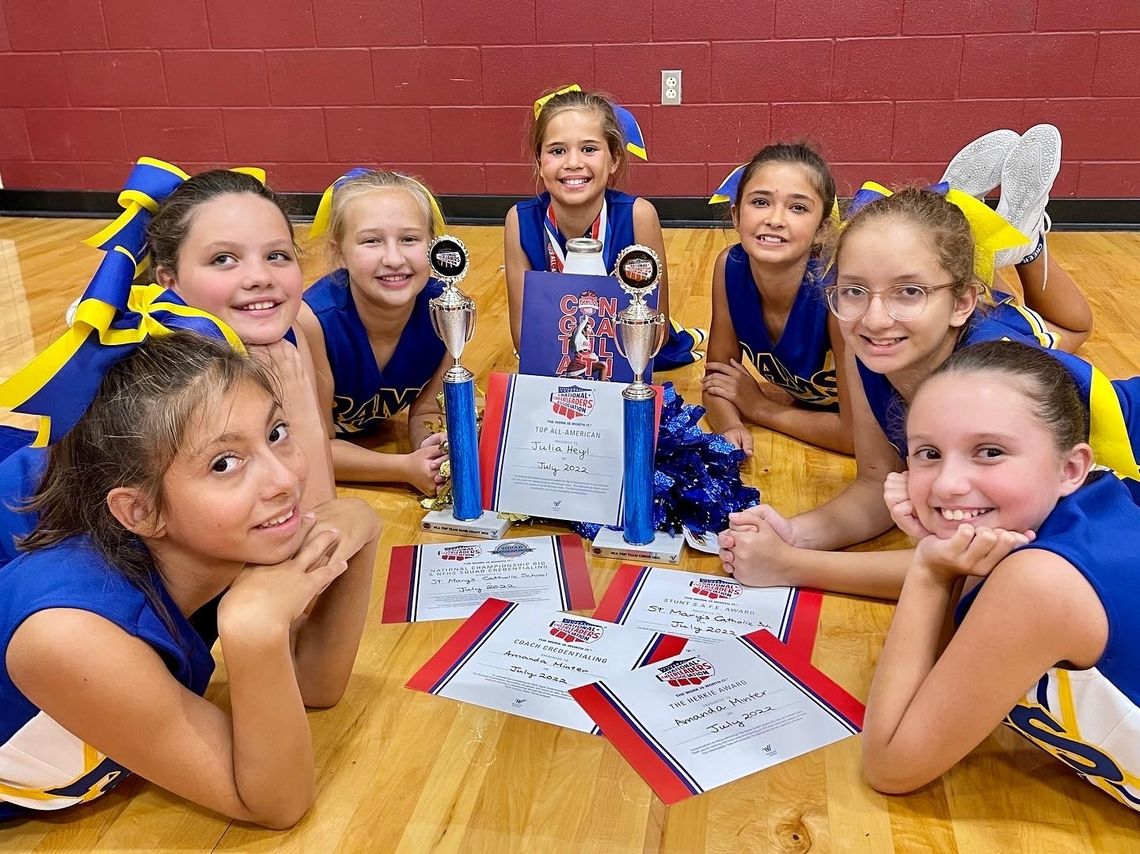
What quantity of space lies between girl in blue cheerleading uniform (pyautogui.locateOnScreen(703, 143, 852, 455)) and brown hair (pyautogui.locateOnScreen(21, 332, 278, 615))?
134 cm

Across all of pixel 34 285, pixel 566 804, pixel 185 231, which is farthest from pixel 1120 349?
pixel 34 285

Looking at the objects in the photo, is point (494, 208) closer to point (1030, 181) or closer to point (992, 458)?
point (1030, 181)

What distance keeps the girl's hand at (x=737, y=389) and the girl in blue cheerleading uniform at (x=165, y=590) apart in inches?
54.8

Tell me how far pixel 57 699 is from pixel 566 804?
61 centimetres

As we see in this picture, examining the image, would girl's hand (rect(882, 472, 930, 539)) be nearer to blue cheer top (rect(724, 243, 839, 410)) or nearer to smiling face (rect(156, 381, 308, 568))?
smiling face (rect(156, 381, 308, 568))

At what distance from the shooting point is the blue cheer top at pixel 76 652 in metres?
1.06

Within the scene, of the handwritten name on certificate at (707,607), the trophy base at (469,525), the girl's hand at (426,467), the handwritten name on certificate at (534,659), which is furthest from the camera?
the girl's hand at (426,467)

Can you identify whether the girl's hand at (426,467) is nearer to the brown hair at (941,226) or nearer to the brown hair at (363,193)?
the brown hair at (363,193)

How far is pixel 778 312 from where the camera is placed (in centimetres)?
237

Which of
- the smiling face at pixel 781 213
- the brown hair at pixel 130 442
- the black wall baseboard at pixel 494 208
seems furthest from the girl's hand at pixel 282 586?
the black wall baseboard at pixel 494 208

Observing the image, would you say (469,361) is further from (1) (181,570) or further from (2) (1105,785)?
(2) (1105,785)

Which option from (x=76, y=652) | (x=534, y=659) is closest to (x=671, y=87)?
(x=534, y=659)

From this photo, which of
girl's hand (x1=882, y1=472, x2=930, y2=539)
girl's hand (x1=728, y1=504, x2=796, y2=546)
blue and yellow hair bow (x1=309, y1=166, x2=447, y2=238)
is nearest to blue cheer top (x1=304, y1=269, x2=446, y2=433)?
blue and yellow hair bow (x1=309, y1=166, x2=447, y2=238)

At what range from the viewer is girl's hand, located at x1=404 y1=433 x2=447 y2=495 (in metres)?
2.07
